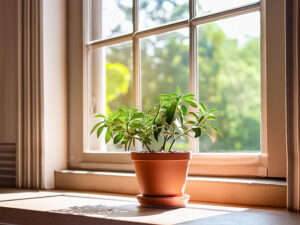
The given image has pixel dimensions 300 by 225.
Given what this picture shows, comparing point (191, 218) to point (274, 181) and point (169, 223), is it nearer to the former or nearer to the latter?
point (169, 223)

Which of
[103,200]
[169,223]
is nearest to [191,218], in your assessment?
[169,223]

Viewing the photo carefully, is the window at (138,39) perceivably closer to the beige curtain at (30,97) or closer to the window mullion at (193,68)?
the window mullion at (193,68)

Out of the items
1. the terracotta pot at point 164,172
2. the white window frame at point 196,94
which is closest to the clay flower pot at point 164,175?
the terracotta pot at point 164,172

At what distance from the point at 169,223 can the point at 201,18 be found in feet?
2.65

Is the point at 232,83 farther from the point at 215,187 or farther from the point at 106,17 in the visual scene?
the point at 215,187

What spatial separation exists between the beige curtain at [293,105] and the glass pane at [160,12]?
0.67 meters

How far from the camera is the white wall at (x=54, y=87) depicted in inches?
70.1

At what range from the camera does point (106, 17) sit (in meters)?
1.90

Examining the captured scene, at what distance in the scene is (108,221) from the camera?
1.04 meters

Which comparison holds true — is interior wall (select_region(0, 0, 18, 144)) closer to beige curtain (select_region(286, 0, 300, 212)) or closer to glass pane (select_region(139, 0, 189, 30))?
glass pane (select_region(139, 0, 189, 30))

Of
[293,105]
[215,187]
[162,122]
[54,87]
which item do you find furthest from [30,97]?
[293,105]

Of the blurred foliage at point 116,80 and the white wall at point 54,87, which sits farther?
the blurred foliage at point 116,80

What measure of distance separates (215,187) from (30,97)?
37.0 inches

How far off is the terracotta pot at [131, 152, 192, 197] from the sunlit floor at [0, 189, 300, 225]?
6 centimetres
